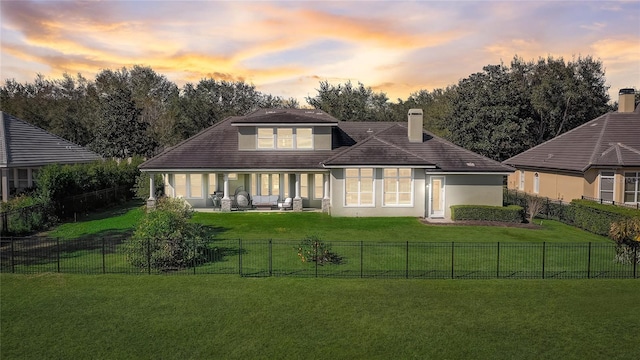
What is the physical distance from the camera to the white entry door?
97.5 feet

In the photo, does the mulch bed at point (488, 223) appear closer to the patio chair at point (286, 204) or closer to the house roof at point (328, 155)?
the house roof at point (328, 155)

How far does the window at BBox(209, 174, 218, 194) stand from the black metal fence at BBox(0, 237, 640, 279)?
496 inches

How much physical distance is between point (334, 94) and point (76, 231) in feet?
169

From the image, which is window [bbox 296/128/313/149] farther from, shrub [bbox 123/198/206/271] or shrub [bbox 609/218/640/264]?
shrub [bbox 609/218/640/264]

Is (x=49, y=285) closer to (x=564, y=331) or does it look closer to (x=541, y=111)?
(x=564, y=331)

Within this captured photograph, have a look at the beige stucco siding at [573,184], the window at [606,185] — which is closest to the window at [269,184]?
the beige stucco siding at [573,184]

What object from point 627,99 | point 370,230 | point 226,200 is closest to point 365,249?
point 370,230

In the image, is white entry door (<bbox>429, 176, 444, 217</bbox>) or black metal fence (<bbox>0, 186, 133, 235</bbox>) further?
white entry door (<bbox>429, 176, 444, 217</bbox>)

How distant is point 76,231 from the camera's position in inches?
969

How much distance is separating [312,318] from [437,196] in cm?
1952

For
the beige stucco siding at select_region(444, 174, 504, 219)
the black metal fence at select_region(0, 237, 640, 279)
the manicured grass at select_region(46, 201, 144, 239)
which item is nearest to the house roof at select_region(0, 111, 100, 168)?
the manicured grass at select_region(46, 201, 144, 239)

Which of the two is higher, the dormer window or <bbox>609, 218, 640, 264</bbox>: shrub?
the dormer window

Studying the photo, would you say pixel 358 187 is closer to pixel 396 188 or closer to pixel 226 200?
pixel 396 188

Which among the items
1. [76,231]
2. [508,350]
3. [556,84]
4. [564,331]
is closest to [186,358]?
[508,350]
